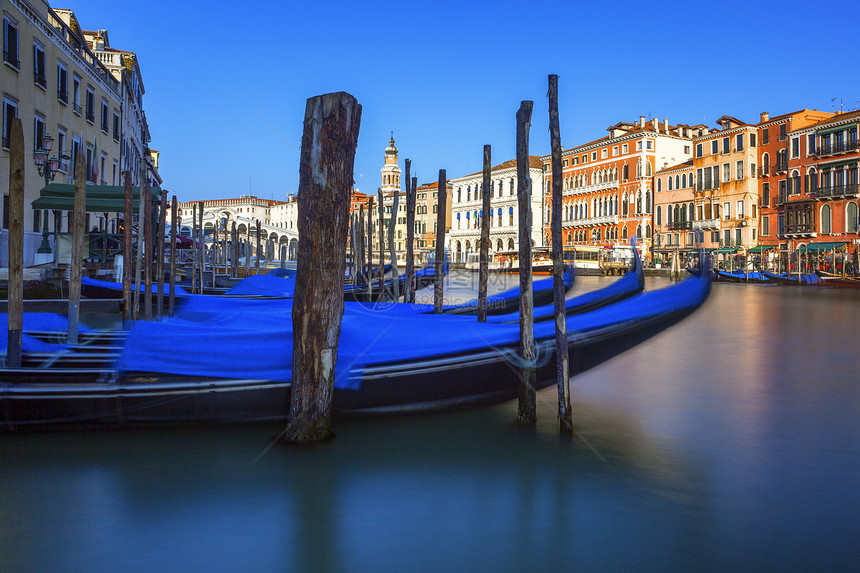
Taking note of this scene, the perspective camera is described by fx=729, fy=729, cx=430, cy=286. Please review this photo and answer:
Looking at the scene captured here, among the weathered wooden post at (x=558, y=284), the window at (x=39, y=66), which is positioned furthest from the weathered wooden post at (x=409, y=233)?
the window at (x=39, y=66)

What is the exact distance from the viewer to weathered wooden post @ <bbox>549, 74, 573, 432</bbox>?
3973mm

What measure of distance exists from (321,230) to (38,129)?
438 inches

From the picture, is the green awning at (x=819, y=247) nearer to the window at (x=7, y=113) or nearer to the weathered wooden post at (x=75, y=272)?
the window at (x=7, y=113)

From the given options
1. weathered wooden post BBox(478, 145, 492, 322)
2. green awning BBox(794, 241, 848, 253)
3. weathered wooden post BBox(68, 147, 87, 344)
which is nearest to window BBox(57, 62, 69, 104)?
weathered wooden post BBox(478, 145, 492, 322)

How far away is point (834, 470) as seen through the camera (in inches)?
147

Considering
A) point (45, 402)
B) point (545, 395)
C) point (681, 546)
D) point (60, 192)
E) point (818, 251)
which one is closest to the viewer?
point (681, 546)

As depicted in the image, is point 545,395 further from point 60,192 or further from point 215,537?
point 60,192

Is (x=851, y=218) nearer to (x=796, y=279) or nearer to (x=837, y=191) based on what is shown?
(x=837, y=191)

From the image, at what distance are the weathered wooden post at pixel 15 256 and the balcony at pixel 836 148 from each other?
25816 mm

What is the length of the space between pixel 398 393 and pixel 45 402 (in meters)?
1.83

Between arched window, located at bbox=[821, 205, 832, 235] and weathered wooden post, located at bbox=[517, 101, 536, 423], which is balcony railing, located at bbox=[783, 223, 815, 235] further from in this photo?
weathered wooden post, located at bbox=[517, 101, 536, 423]

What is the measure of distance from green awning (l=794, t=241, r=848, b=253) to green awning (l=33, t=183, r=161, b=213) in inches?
871

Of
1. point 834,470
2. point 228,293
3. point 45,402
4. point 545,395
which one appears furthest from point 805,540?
point 228,293

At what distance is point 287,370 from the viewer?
12.6ft
